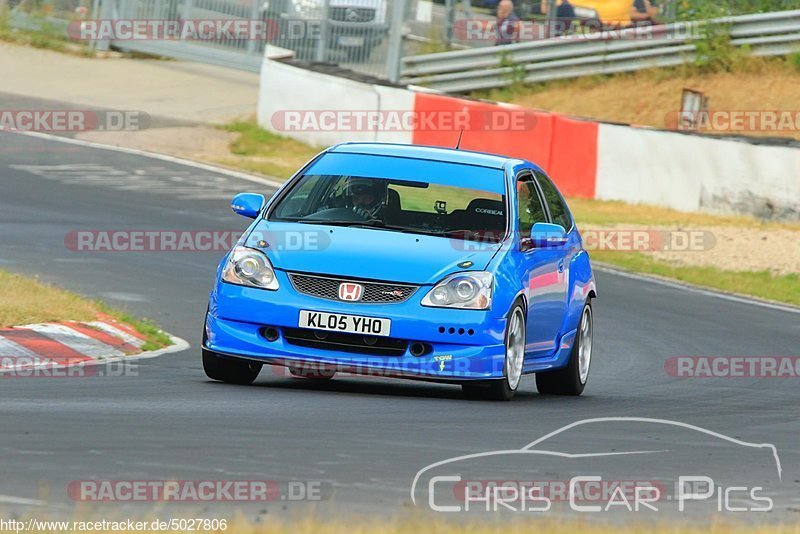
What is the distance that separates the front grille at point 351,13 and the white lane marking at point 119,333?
821 inches

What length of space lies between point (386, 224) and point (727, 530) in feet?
15.3

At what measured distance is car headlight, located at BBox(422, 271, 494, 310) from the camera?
30.4ft

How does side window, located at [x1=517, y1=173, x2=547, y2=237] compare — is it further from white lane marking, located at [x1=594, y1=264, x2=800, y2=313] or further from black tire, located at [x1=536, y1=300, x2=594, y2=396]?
white lane marking, located at [x1=594, y1=264, x2=800, y2=313]

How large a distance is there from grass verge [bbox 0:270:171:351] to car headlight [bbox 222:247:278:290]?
1880mm

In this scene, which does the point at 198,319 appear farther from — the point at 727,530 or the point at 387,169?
the point at 727,530

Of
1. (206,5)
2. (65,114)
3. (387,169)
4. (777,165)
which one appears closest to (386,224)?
(387,169)

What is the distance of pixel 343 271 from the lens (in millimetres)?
9211

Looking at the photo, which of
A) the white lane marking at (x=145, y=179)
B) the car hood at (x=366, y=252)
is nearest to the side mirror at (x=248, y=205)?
the car hood at (x=366, y=252)

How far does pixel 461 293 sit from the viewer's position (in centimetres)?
929

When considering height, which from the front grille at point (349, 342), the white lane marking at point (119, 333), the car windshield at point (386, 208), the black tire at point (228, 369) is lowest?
the white lane marking at point (119, 333)

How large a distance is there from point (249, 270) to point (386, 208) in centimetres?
109

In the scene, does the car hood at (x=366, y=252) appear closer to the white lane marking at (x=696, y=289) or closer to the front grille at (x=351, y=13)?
the white lane marking at (x=696, y=289)

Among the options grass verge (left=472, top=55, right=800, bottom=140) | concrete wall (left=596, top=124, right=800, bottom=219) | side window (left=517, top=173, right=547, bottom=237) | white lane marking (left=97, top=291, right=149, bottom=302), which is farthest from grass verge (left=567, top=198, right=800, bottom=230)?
side window (left=517, top=173, right=547, bottom=237)

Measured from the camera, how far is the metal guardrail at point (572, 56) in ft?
103
